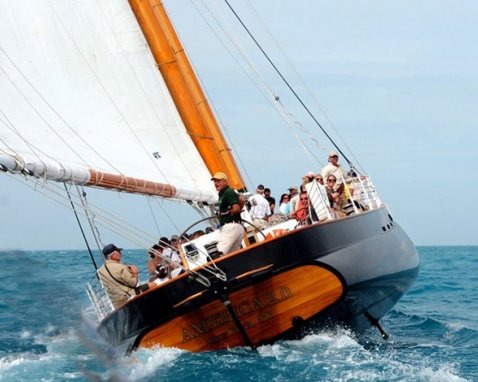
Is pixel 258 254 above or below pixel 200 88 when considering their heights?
below

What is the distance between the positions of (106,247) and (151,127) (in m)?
2.27

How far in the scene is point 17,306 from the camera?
23.3 metres

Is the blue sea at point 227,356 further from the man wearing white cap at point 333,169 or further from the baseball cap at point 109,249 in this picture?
the man wearing white cap at point 333,169

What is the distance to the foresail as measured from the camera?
44.3 ft

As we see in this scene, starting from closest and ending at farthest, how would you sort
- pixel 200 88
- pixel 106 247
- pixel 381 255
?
pixel 106 247
pixel 381 255
pixel 200 88

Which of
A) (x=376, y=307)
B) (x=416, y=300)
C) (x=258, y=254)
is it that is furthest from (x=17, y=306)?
(x=258, y=254)

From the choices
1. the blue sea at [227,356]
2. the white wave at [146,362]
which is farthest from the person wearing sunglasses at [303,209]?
the white wave at [146,362]

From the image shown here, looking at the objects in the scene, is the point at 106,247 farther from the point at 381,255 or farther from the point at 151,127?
the point at 381,255

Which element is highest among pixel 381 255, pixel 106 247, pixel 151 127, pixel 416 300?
pixel 151 127

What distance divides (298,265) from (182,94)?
14.7 ft

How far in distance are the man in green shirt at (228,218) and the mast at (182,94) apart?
8.80ft

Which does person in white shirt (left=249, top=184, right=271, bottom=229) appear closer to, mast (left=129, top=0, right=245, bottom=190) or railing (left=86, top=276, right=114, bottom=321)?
mast (left=129, top=0, right=245, bottom=190)

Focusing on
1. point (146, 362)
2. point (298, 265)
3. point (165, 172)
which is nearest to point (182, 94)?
point (165, 172)

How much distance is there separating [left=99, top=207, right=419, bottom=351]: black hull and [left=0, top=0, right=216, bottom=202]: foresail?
1.77m
